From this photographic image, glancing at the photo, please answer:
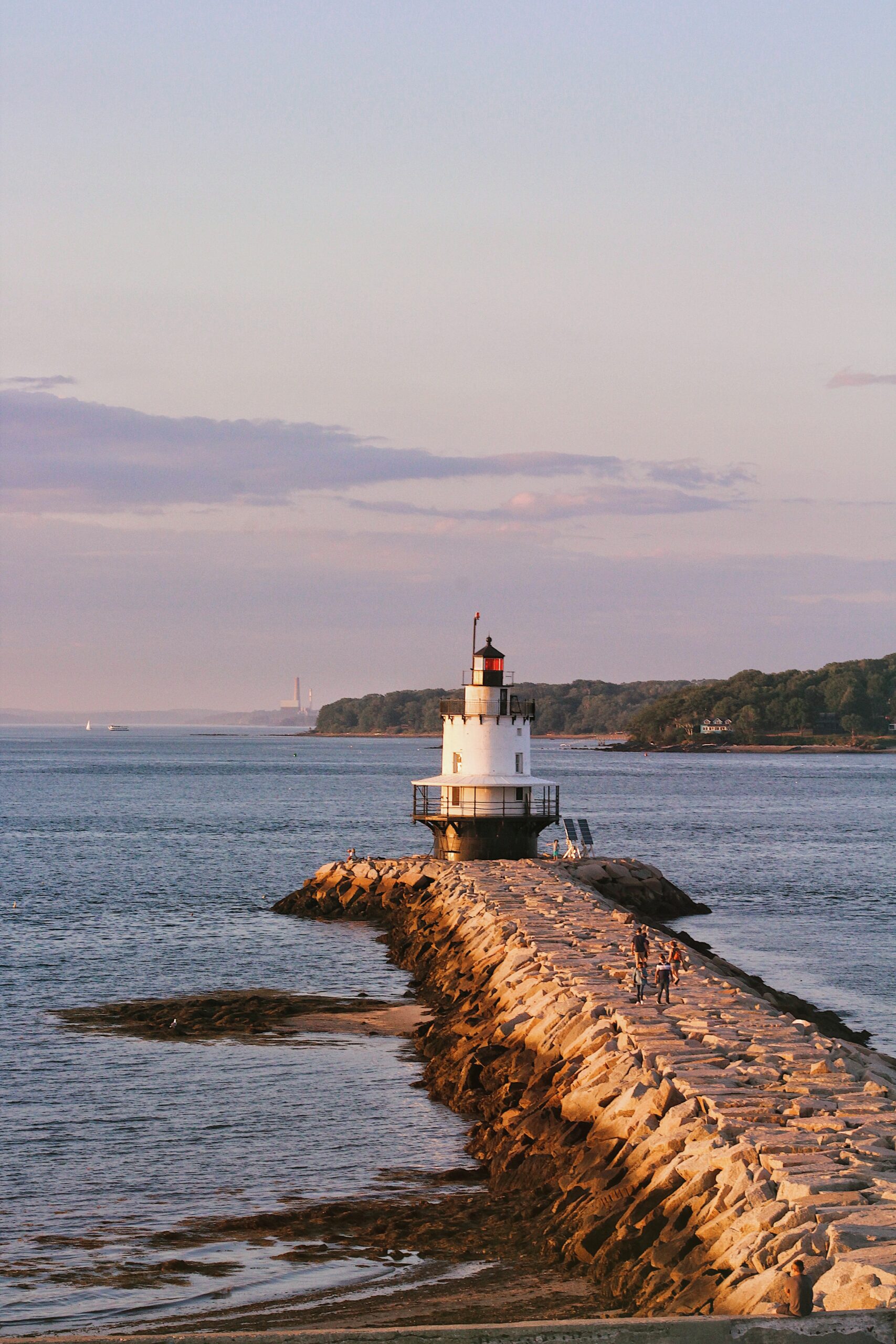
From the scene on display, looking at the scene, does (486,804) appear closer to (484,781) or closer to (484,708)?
(484,781)

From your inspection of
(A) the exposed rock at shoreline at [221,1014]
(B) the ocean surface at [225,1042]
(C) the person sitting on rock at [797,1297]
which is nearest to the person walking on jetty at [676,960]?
(B) the ocean surface at [225,1042]

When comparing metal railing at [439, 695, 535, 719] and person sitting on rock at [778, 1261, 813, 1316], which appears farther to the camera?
metal railing at [439, 695, 535, 719]

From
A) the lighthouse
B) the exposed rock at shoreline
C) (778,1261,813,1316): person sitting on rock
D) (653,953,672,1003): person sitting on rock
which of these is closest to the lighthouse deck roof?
the lighthouse

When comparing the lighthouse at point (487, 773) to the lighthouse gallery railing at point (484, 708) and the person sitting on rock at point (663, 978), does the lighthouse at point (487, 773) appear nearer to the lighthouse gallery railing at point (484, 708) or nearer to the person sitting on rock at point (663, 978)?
the lighthouse gallery railing at point (484, 708)

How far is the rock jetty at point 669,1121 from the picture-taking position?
1031 cm

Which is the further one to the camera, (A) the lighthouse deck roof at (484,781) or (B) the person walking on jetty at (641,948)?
(A) the lighthouse deck roof at (484,781)

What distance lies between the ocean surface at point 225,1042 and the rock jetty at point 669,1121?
1074 millimetres

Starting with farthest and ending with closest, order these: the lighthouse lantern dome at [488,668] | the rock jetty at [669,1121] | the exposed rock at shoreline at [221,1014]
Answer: the lighthouse lantern dome at [488,668]
the exposed rock at shoreline at [221,1014]
the rock jetty at [669,1121]

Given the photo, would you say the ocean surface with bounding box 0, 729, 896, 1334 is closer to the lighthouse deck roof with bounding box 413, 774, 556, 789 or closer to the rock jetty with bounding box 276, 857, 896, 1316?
the rock jetty with bounding box 276, 857, 896, 1316

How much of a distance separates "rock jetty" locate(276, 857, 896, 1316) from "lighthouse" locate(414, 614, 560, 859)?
9.59 meters

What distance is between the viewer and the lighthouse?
35.0 m

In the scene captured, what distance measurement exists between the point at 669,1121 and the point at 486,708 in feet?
72.1

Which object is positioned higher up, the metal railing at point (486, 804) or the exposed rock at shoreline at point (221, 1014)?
the metal railing at point (486, 804)

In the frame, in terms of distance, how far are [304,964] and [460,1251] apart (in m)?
18.1
